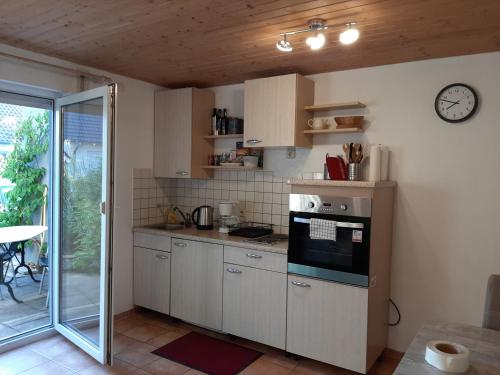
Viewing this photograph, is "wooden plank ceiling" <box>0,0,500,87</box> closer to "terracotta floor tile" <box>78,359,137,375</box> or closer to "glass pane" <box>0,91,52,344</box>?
"glass pane" <box>0,91,52,344</box>

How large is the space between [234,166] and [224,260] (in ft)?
2.92

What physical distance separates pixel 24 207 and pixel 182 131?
1756mm

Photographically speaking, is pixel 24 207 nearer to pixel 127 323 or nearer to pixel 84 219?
pixel 84 219

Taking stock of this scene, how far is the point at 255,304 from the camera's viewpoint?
298 centimetres

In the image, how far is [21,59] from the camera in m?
2.72

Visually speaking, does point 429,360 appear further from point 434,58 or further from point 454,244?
point 434,58

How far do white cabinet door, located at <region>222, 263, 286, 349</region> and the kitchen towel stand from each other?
42 centimetres

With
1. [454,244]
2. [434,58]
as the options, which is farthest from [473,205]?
[434,58]

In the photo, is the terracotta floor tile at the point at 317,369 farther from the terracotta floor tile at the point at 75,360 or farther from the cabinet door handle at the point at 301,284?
the terracotta floor tile at the point at 75,360

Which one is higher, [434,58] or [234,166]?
[434,58]

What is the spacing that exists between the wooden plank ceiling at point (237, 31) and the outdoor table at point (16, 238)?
166 cm

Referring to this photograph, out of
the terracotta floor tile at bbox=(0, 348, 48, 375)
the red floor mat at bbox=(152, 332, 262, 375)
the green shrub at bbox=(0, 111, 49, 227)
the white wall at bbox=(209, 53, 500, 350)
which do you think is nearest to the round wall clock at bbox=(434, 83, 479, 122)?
the white wall at bbox=(209, 53, 500, 350)

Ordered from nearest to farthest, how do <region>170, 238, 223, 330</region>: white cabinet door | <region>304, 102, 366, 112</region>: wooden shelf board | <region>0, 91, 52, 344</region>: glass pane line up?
<region>304, 102, 366, 112</region>: wooden shelf board < <region>170, 238, 223, 330</region>: white cabinet door < <region>0, 91, 52, 344</region>: glass pane

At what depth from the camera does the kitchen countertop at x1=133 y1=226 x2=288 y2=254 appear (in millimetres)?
2902
